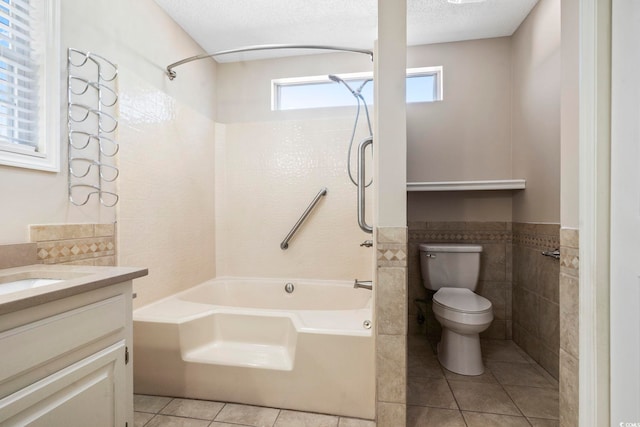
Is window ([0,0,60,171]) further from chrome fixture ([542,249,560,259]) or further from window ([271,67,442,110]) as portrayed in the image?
chrome fixture ([542,249,560,259])

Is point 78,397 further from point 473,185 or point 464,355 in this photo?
point 473,185

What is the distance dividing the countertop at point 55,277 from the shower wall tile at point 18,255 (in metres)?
0.03

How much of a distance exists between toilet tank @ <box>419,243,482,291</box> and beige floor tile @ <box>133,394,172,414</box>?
1.90m

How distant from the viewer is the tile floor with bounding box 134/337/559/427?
1.44 meters

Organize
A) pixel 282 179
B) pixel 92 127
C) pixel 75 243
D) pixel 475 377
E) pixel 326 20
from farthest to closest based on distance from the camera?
pixel 282 179 → pixel 326 20 → pixel 475 377 → pixel 92 127 → pixel 75 243

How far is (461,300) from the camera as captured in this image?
77.5 inches

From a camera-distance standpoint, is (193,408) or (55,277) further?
(193,408)

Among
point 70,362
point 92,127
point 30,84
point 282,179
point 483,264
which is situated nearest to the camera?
point 70,362

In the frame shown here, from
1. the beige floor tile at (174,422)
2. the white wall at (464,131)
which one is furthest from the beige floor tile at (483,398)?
the beige floor tile at (174,422)

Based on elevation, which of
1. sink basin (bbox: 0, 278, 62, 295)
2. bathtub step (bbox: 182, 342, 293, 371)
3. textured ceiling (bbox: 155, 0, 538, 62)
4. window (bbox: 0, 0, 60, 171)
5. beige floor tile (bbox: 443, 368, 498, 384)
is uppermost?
textured ceiling (bbox: 155, 0, 538, 62)

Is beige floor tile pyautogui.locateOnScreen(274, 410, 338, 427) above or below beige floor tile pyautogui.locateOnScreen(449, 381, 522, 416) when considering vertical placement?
above

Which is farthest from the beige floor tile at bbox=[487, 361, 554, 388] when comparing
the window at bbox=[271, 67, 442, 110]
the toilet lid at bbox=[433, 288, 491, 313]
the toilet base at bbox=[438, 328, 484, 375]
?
the window at bbox=[271, 67, 442, 110]

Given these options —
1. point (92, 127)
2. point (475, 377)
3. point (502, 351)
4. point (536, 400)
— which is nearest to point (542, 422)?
point (536, 400)

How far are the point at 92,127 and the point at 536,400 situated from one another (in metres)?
2.85
